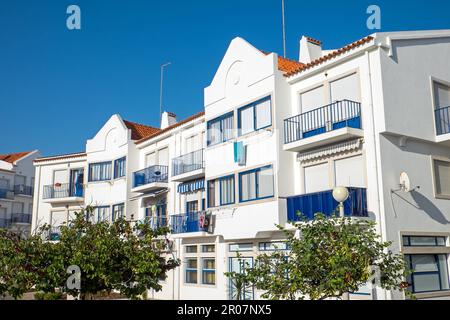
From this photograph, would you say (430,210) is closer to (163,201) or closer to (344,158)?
(344,158)

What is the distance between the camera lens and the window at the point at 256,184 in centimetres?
2145

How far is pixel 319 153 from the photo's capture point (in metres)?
Answer: 20.0

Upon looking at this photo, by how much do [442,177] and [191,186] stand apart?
43.9 feet

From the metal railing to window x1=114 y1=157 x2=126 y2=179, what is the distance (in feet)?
12.9

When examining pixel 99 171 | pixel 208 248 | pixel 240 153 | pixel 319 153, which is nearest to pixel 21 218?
pixel 99 171

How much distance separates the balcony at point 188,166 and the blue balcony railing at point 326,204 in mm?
7764

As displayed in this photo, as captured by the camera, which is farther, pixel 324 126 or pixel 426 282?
pixel 324 126

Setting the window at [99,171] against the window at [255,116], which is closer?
the window at [255,116]

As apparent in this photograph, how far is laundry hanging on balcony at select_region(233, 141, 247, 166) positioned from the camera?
23.1 meters

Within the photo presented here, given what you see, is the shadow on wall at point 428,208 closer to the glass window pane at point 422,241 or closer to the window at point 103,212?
the glass window pane at point 422,241

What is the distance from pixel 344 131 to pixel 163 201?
15975 millimetres

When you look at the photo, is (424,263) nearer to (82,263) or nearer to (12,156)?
(82,263)

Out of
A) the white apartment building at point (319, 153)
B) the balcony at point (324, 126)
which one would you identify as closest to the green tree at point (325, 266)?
the white apartment building at point (319, 153)

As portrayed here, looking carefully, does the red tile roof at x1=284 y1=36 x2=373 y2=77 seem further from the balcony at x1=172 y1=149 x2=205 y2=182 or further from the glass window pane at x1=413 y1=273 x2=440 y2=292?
the glass window pane at x1=413 y1=273 x2=440 y2=292
